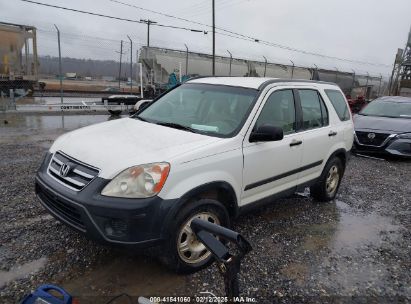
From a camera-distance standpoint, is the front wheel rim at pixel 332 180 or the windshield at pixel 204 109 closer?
the windshield at pixel 204 109

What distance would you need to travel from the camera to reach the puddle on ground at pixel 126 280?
307 centimetres

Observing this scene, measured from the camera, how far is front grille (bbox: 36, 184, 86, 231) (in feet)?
9.80

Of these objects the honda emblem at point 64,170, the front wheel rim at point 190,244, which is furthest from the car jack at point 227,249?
the honda emblem at point 64,170

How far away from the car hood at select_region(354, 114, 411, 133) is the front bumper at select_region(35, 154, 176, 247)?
755cm

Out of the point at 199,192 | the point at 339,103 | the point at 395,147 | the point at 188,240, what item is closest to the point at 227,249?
the point at 199,192

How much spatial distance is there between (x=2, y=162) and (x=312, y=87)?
559 centimetres

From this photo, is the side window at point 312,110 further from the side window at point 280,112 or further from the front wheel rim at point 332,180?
the front wheel rim at point 332,180

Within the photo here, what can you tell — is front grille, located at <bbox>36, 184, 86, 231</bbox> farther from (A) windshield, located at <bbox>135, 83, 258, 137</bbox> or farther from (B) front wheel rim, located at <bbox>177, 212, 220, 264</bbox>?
(A) windshield, located at <bbox>135, 83, 258, 137</bbox>

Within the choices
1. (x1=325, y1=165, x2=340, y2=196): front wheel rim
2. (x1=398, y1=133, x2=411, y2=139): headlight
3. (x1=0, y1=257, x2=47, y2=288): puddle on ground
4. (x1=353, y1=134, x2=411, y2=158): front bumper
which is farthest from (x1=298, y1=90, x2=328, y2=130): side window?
(x1=398, y1=133, x2=411, y2=139): headlight

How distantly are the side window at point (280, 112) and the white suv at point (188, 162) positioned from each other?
0.01m

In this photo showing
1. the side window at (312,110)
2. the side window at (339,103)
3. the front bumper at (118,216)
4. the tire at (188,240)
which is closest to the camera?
the front bumper at (118,216)

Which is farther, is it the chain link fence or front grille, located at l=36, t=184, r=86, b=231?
the chain link fence

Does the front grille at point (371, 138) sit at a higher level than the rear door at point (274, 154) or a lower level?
lower

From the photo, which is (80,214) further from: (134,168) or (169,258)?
(169,258)
